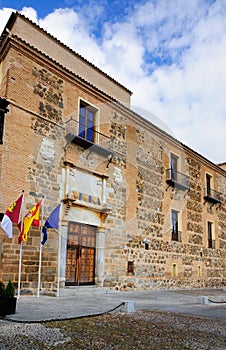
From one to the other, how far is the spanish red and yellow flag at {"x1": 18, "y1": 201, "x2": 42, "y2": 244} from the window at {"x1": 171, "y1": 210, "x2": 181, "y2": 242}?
862 cm

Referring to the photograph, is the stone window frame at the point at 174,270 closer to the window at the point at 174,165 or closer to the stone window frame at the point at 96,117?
the window at the point at 174,165

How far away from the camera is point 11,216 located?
8641 millimetres

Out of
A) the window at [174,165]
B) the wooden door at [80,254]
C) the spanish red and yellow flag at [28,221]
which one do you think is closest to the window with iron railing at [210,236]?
the window at [174,165]

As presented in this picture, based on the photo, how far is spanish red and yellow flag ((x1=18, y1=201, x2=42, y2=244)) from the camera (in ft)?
29.8

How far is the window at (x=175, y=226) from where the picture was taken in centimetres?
1655

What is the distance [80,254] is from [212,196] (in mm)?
11335

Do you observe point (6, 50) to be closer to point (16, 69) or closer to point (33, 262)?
point (16, 69)

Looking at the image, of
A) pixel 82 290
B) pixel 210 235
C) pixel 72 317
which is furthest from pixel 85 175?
pixel 210 235

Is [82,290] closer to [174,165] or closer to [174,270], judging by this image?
[174,270]

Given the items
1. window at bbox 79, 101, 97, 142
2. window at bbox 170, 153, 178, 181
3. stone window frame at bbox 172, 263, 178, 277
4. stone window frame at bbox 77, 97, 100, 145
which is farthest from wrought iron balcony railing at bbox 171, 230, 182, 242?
window at bbox 79, 101, 97, 142

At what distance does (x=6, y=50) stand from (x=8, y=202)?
183 inches

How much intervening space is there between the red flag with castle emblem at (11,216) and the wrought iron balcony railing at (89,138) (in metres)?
3.30

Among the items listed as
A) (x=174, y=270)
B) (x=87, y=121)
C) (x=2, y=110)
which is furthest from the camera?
(x=174, y=270)

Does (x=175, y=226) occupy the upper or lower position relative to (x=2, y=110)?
lower
